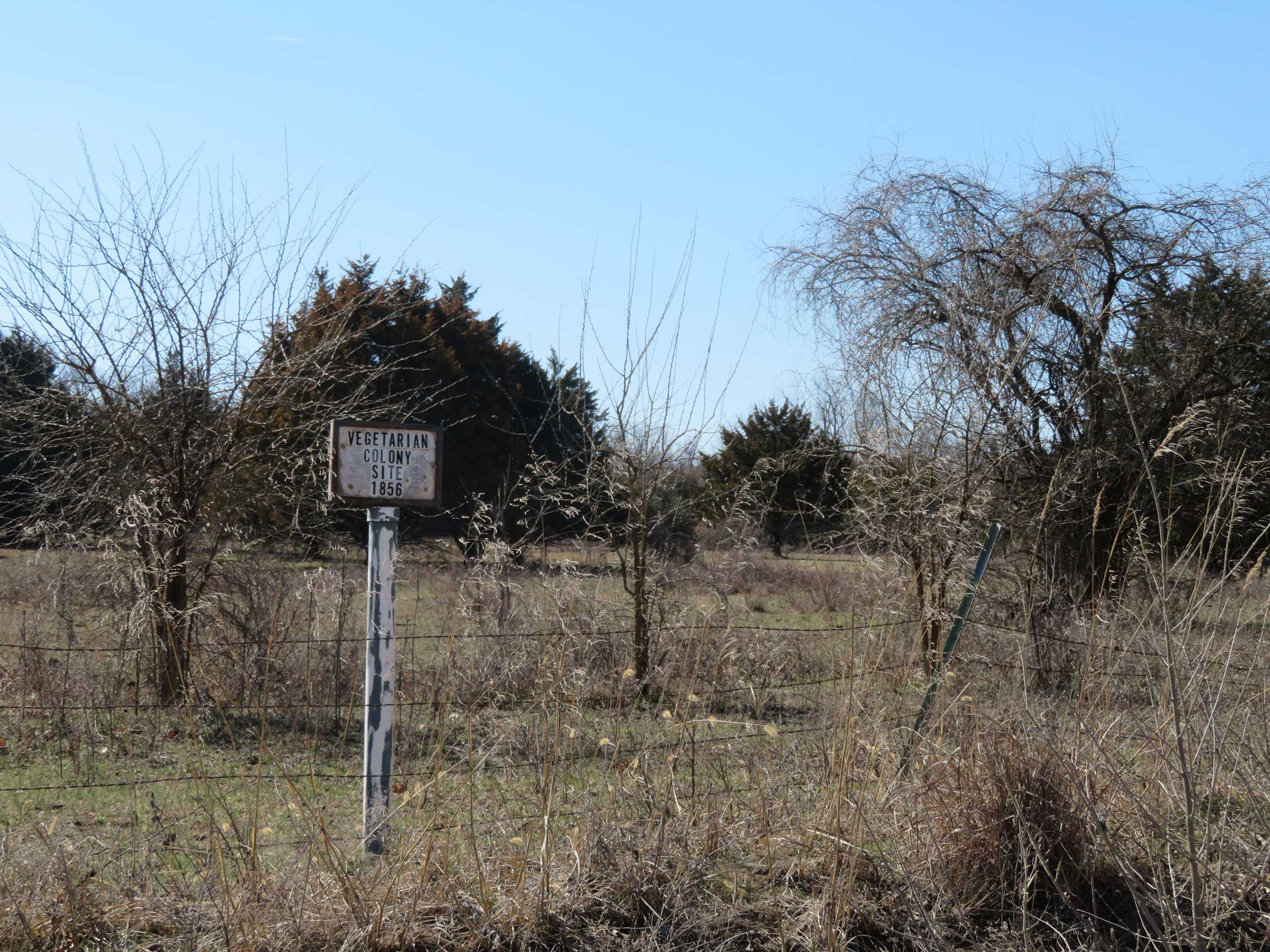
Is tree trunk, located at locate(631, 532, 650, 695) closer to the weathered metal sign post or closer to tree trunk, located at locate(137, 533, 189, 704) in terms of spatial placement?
tree trunk, located at locate(137, 533, 189, 704)

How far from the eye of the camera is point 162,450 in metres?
7.64

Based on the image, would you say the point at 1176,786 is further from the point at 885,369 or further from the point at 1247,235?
the point at 1247,235

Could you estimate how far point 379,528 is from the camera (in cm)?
422

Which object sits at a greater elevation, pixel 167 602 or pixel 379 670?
pixel 167 602

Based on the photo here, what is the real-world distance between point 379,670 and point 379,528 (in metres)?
0.54

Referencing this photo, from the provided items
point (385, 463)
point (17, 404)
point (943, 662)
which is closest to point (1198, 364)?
point (943, 662)

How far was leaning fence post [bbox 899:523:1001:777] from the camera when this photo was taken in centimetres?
407

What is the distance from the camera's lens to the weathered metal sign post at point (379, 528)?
416 cm

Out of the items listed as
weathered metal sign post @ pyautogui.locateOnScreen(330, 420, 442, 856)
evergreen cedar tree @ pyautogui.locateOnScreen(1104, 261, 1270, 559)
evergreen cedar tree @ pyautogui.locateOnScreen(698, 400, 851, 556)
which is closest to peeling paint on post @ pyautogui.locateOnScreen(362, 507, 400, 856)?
weathered metal sign post @ pyautogui.locateOnScreen(330, 420, 442, 856)

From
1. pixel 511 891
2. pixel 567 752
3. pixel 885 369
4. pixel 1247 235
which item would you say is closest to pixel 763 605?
pixel 885 369

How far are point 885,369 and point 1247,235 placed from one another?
426cm

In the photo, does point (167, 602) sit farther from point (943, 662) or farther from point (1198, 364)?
point (1198, 364)

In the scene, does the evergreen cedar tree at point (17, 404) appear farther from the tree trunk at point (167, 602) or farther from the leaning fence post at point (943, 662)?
the leaning fence post at point (943, 662)

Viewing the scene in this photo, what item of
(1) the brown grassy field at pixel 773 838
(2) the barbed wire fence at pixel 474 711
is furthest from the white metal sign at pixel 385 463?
(2) the barbed wire fence at pixel 474 711
